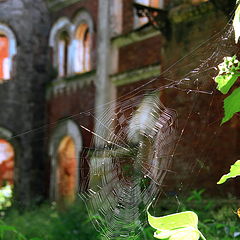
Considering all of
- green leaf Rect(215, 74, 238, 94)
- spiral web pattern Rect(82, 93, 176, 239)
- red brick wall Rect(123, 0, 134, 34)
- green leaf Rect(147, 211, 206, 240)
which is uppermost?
green leaf Rect(215, 74, 238, 94)

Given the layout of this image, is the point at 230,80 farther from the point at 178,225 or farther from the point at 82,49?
the point at 82,49

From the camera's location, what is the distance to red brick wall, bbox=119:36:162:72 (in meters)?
12.2

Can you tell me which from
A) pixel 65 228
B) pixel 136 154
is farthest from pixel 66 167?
pixel 136 154

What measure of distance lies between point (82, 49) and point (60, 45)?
1005mm

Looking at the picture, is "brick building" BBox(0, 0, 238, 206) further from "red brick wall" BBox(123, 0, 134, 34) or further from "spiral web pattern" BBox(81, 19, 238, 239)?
"spiral web pattern" BBox(81, 19, 238, 239)

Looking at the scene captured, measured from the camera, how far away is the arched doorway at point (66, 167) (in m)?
15.3

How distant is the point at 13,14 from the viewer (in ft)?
53.9

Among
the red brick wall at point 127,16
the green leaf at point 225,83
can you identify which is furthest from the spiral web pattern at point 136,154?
the red brick wall at point 127,16

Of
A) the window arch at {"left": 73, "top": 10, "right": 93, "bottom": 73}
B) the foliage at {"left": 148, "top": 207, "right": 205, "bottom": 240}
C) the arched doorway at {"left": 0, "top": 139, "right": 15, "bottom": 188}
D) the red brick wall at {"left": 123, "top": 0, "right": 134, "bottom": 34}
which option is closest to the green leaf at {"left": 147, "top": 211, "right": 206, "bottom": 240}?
the foliage at {"left": 148, "top": 207, "right": 205, "bottom": 240}

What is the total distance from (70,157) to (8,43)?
346 cm

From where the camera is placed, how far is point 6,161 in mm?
16359

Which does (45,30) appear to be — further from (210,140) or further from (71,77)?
(210,140)

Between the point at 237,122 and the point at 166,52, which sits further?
the point at 166,52

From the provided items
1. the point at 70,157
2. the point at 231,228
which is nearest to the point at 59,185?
the point at 70,157
